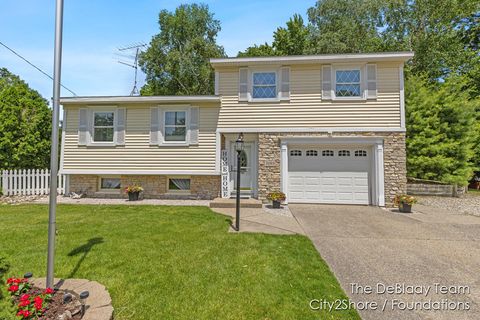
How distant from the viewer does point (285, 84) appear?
9.16 metres

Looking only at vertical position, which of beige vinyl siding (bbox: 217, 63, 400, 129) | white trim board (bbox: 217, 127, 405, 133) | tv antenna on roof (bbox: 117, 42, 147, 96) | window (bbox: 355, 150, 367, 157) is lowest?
window (bbox: 355, 150, 367, 157)

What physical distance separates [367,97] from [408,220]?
185 inches

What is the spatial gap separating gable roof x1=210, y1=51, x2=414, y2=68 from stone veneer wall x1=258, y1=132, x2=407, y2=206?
2.84 m

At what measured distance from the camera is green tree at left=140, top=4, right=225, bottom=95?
20125mm

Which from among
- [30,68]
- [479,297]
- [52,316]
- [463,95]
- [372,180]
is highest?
[30,68]

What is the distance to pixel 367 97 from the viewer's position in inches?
346

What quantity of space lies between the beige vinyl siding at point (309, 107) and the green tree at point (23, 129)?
422 inches

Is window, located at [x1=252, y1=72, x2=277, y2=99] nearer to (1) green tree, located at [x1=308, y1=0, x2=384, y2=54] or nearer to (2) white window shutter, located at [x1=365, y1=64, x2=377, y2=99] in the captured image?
(2) white window shutter, located at [x1=365, y1=64, x2=377, y2=99]

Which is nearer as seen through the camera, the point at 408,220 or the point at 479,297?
the point at 479,297

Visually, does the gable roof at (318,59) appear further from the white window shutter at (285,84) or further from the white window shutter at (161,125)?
the white window shutter at (161,125)

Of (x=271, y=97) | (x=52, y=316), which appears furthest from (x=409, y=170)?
(x=52, y=316)

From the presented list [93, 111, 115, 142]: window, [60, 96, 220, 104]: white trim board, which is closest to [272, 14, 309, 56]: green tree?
[60, 96, 220, 104]: white trim board

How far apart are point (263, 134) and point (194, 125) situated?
287 cm

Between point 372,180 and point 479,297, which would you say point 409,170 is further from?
point 479,297
